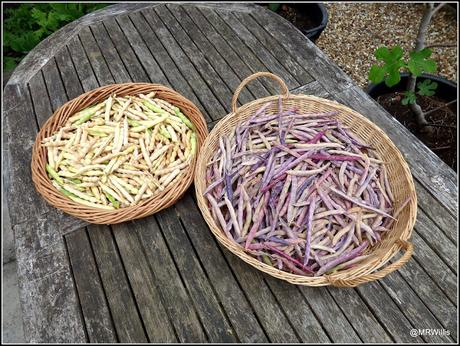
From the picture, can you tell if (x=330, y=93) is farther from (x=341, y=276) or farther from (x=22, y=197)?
(x=22, y=197)

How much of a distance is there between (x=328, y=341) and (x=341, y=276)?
0.32 meters

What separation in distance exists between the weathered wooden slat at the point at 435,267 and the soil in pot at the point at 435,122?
115cm

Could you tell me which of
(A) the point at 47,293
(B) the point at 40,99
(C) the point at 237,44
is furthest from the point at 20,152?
(C) the point at 237,44

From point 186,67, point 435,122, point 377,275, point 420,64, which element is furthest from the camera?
point 435,122

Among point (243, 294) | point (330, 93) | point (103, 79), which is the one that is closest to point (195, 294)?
point (243, 294)

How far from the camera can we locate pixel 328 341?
68.9 inches

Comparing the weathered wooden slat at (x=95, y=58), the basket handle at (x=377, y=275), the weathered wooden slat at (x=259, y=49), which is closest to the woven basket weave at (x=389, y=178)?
the basket handle at (x=377, y=275)

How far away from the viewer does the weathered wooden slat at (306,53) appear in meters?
2.75

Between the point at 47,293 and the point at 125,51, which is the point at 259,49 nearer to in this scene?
the point at 125,51

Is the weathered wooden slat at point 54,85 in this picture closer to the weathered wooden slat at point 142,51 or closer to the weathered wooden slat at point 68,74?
the weathered wooden slat at point 68,74

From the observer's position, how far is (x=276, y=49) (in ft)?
9.92

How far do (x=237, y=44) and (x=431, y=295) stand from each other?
2161mm

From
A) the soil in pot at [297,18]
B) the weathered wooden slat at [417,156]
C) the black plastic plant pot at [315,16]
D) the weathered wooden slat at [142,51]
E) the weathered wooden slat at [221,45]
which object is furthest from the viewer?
the soil in pot at [297,18]

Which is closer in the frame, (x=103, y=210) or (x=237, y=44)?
(x=103, y=210)
